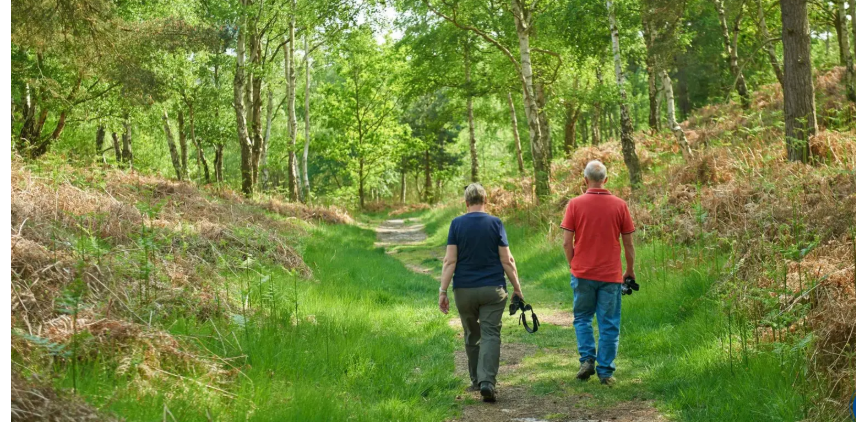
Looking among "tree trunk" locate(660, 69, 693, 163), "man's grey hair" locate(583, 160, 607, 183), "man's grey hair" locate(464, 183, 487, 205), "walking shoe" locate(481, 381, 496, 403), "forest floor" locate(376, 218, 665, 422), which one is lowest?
"forest floor" locate(376, 218, 665, 422)

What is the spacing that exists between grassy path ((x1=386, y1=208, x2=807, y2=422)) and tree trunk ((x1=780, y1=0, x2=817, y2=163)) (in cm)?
322

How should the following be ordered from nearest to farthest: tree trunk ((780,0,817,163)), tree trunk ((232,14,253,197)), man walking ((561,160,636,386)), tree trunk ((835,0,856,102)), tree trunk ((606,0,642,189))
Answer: man walking ((561,160,636,386))
tree trunk ((780,0,817,163))
tree trunk ((606,0,642,189))
tree trunk ((835,0,856,102))
tree trunk ((232,14,253,197))

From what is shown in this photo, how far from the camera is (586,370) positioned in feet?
21.1

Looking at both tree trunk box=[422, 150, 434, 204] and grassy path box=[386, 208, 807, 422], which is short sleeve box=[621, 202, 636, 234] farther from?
tree trunk box=[422, 150, 434, 204]

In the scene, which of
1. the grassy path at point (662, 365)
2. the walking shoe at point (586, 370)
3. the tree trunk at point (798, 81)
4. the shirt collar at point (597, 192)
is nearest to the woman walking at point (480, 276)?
the grassy path at point (662, 365)

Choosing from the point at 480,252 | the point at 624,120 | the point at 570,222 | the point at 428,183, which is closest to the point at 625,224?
the point at 570,222

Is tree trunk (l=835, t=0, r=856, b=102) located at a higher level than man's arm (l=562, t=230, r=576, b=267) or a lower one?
higher

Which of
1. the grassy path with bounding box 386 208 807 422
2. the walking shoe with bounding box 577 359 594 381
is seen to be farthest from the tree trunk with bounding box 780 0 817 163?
the walking shoe with bounding box 577 359 594 381

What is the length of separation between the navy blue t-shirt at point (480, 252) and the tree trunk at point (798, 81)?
7471 mm

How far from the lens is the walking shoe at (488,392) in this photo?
5785 mm

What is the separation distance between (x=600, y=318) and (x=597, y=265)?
22.2 inches

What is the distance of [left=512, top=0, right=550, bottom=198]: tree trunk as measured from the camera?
691 inches

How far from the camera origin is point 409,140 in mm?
44438

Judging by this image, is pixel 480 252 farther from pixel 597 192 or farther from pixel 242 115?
pixel 242 115
